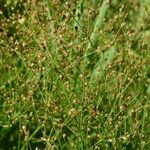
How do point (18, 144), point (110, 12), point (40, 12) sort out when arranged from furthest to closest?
point (110, 12) → point (40, 12) → point (18, 144)

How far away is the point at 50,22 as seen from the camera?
3.34 m

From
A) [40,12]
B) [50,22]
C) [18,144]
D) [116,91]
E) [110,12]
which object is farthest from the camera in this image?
[110,12]

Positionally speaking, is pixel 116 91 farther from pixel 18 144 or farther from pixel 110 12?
pixel 110 12

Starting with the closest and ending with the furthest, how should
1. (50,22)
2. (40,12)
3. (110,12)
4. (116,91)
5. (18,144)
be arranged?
(18,144) < (116,91) < (50,22) < (40,12) < (110,12)

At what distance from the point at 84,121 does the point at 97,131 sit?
12cm

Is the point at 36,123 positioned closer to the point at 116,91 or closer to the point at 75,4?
the point at 116,91

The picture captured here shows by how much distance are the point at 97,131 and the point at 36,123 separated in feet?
1.72

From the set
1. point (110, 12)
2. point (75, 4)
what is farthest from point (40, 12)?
point (110, 12)

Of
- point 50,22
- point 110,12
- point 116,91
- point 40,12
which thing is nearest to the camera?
point 116,91

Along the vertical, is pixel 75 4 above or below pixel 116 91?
above

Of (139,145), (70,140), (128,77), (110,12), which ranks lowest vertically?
(139,145)

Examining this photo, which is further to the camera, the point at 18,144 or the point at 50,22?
the point at 50,22

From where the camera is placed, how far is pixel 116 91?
297 cm

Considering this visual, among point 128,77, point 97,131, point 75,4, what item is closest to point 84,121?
point 97,131
